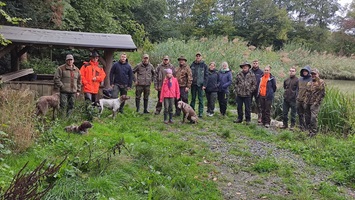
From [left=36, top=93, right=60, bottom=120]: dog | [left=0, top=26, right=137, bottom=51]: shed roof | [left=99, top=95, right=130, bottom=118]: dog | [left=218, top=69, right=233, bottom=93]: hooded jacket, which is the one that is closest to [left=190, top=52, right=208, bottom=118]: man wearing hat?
[left=218, top=69, right=233, bottom=93]: hooded jacket

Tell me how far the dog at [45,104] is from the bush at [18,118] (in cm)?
32

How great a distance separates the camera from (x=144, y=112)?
32.1ft

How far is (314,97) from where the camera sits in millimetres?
8070

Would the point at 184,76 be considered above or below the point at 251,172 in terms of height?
above

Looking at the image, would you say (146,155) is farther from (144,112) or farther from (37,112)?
(144,112)

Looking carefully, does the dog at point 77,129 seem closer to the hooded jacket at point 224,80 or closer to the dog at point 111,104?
the dog at point 111,104

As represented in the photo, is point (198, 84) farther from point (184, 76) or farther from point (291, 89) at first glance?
point (291, 89)

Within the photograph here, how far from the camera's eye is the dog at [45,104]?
22.5 ft

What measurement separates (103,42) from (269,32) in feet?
101

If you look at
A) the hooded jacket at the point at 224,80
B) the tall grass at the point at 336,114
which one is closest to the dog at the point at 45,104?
the hooded jacket at the point at 224,80

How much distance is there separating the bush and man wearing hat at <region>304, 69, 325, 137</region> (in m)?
6.57

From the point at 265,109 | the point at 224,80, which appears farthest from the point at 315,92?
the point at 224,80

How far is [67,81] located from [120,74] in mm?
1818

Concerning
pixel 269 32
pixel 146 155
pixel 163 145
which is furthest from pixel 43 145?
pixel 269 32
